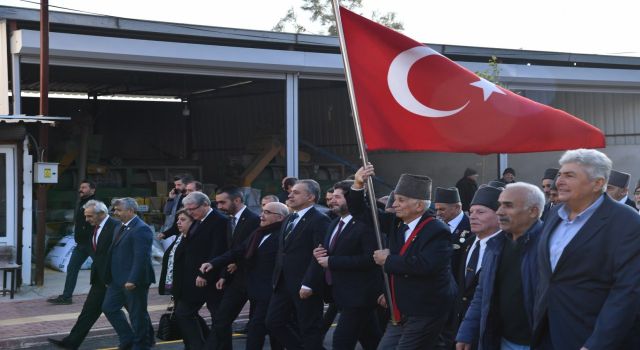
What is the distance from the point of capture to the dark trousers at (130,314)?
9.32 m

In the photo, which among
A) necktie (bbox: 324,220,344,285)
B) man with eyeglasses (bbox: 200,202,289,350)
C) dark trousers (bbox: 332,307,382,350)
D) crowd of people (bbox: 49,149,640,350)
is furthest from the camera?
man with eyeglasses (bbox: 200,202,289,350)

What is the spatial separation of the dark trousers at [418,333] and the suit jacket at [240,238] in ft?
9.06

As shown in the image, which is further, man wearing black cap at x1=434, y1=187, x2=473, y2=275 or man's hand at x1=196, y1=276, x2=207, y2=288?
man's hand at x1=196, y1=276, x2=207, y2=288

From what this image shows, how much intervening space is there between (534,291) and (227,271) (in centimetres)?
442

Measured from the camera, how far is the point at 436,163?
27422 mm

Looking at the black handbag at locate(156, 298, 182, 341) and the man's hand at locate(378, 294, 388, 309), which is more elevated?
the man's hand at locate(378, 294, 388, 309)

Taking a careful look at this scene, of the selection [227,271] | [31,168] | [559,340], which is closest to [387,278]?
[559,340]

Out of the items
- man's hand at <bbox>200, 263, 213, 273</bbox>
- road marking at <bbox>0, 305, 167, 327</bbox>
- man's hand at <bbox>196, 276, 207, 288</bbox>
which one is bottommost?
road marking at <bbox>0, 305, 167, 327</bbox>

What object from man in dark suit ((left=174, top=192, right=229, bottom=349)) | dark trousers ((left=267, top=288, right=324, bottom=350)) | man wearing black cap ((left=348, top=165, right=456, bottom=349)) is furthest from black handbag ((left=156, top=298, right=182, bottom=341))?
man wearing black cap ((left=348, top=165, right=456, bottom=349))

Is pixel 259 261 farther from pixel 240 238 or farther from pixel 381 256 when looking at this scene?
pixel 381 256

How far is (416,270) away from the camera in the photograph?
20.7 feet

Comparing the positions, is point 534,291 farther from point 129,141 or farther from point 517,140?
point 129,141

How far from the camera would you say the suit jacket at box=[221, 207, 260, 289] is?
29.3 feet

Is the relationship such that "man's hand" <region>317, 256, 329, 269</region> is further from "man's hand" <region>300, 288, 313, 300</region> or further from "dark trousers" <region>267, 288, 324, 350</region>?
"dark trousers" <region>267, 288, 324, 350</region>
